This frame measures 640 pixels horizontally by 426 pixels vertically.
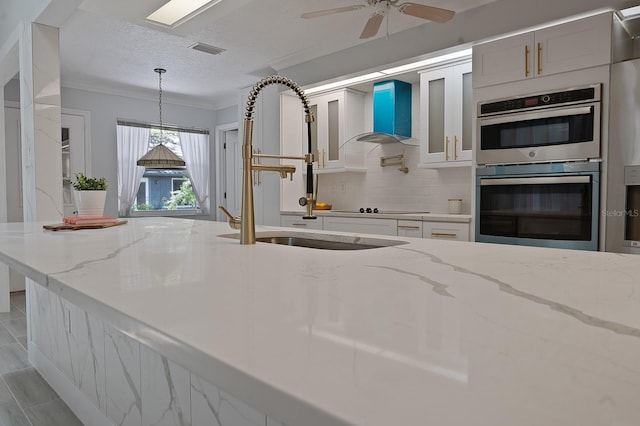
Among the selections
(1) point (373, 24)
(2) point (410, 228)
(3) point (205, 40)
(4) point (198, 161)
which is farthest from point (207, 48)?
(4) point (198, 161)

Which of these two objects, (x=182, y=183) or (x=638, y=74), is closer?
(x=638, y=74)

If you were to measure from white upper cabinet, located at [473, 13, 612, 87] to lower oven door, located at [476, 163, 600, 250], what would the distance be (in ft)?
2.20

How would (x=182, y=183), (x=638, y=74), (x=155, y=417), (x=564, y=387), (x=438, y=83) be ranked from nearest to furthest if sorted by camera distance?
(x=564, y=387), (x=155, y=417), (x=638, y=74), (x=438, y=83), (x=182, y=183)

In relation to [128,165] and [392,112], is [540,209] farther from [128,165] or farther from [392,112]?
[128,165]

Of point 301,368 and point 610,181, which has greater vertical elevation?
point 610,181

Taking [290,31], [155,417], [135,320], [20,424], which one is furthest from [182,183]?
[135,320]

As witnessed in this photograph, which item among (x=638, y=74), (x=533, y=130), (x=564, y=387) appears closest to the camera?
(x=564, y=387)

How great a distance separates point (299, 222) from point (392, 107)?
1.50m

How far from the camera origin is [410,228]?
3650 mm

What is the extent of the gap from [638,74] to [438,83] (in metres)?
1.50

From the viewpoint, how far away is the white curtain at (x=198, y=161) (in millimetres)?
7016

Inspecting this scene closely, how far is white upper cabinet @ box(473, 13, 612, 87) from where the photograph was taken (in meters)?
2.76

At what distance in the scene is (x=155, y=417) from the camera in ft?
5.25

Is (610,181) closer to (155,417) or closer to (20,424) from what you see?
(155,417)
